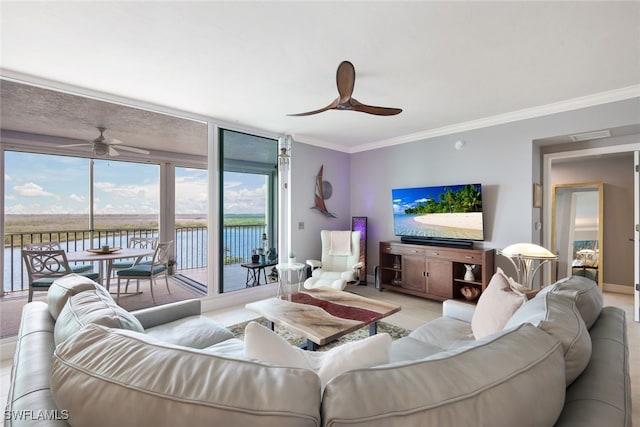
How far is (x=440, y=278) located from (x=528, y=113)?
7.55 feet

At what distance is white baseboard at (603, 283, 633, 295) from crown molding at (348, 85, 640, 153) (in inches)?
126

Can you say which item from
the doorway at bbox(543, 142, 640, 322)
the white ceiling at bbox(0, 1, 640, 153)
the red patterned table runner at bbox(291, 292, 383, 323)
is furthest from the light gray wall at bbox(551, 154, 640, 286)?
the red patterned table runner at bbox(291, 292, 383, 323)

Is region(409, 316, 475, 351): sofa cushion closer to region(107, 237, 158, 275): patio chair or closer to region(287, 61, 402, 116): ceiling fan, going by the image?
region(287, 61, 402, 116): ceiling fan

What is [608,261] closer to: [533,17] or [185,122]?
[533,17]

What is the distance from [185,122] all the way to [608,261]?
683 cm

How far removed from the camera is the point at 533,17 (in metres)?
1.84

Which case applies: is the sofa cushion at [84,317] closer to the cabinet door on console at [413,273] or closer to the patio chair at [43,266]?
the patio chair at [43,266]

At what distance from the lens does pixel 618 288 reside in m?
4.55

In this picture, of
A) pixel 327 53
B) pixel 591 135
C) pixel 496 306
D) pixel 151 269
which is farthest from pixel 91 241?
pixel 591 135

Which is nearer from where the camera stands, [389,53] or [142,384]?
[142,384]

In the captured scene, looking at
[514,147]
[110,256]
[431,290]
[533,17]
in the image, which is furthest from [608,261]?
[110,256]

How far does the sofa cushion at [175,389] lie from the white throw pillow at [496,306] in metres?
1.34

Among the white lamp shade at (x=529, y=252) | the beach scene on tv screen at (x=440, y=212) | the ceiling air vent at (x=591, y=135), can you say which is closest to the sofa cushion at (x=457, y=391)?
the white lamp shade at (x=529, y=252)

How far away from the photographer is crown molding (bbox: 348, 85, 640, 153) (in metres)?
2.94
